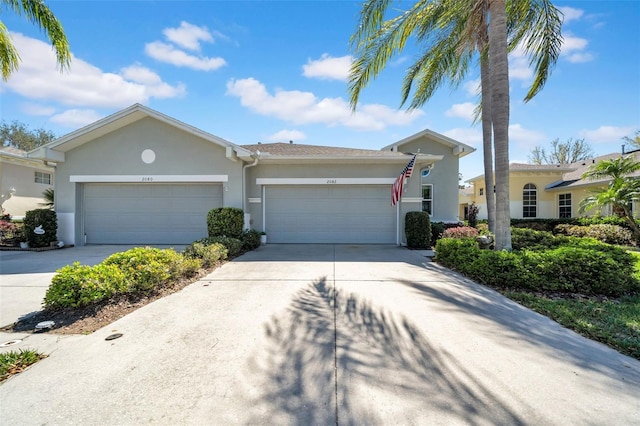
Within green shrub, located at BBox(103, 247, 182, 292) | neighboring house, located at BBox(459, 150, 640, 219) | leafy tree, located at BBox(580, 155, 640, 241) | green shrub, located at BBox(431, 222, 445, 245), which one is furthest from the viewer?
neighboring house, located at BBox(459, 150, 640, 219)

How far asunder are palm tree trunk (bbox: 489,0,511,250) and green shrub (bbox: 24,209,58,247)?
45.9ft

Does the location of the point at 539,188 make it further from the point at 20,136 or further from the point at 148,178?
the point at 20,136

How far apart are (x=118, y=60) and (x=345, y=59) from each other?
7508 mm

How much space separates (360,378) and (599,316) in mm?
3995

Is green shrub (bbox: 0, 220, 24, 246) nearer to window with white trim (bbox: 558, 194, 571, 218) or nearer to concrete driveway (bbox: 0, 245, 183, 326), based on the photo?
concrete driveway (bbox: 0, 245, 183, 326)

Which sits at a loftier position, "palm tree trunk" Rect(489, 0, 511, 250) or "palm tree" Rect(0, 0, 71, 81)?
"palm tree" Rect(0, 0, 71, 81)

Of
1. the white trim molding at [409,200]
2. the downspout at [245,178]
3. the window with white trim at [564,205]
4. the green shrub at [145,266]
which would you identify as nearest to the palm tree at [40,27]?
the downspout at [245,178]

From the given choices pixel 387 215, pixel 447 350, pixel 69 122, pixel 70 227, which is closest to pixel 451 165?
pixel 387 215

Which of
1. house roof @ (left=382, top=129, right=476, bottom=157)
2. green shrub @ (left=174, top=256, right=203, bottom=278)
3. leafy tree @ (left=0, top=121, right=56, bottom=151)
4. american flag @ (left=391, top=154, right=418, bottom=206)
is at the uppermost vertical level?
leafy tree @ (left=0, top=121, right=56, bottom=151)

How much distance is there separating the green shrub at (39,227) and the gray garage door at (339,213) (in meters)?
7.49

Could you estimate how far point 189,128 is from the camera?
9.74m

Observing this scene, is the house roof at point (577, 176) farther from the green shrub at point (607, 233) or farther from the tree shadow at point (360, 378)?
the tree shadow at point (360, 378)

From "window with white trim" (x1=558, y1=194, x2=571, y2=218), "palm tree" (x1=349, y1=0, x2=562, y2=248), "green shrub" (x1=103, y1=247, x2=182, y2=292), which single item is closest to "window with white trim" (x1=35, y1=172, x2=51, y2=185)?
"green shrub" (x1=103, y1=247, x2=182, y2=292)

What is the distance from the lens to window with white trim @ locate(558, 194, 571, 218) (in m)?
18.0
